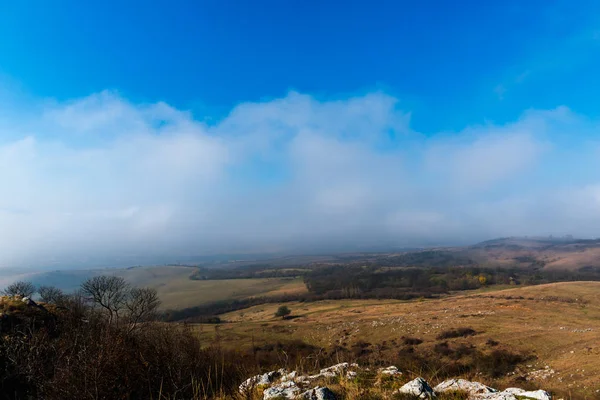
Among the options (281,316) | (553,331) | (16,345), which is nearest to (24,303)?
(16,345)

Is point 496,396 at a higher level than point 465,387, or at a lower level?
higher

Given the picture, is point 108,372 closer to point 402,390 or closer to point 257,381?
point 257,381

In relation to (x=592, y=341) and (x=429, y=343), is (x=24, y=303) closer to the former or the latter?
(x=429, y=343)

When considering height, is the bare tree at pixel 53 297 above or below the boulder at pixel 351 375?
below

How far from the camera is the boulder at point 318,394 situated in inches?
243

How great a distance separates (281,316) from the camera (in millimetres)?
97062

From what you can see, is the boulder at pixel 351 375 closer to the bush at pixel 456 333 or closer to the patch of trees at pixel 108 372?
the patch of trees at pixel 108 372

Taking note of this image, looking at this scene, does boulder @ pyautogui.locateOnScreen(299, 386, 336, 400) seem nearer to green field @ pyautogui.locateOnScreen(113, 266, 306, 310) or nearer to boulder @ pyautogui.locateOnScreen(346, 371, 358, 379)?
boulder @ pyautogui.locateOnScreen(346, 371, 358, 379)

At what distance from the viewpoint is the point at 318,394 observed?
629cm

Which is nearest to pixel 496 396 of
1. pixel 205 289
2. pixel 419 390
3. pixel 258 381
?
pixel 419 390

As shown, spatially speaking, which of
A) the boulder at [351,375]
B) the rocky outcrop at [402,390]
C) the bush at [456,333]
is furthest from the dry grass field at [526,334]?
the rocky outcrop at [402,390]

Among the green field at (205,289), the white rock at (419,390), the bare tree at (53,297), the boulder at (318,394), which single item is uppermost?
the boulder at (318,394)

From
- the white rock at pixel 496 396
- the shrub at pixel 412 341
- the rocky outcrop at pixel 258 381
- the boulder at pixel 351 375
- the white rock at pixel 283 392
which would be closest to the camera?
the white rock at pixel 496 396

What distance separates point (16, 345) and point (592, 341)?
166 feet
